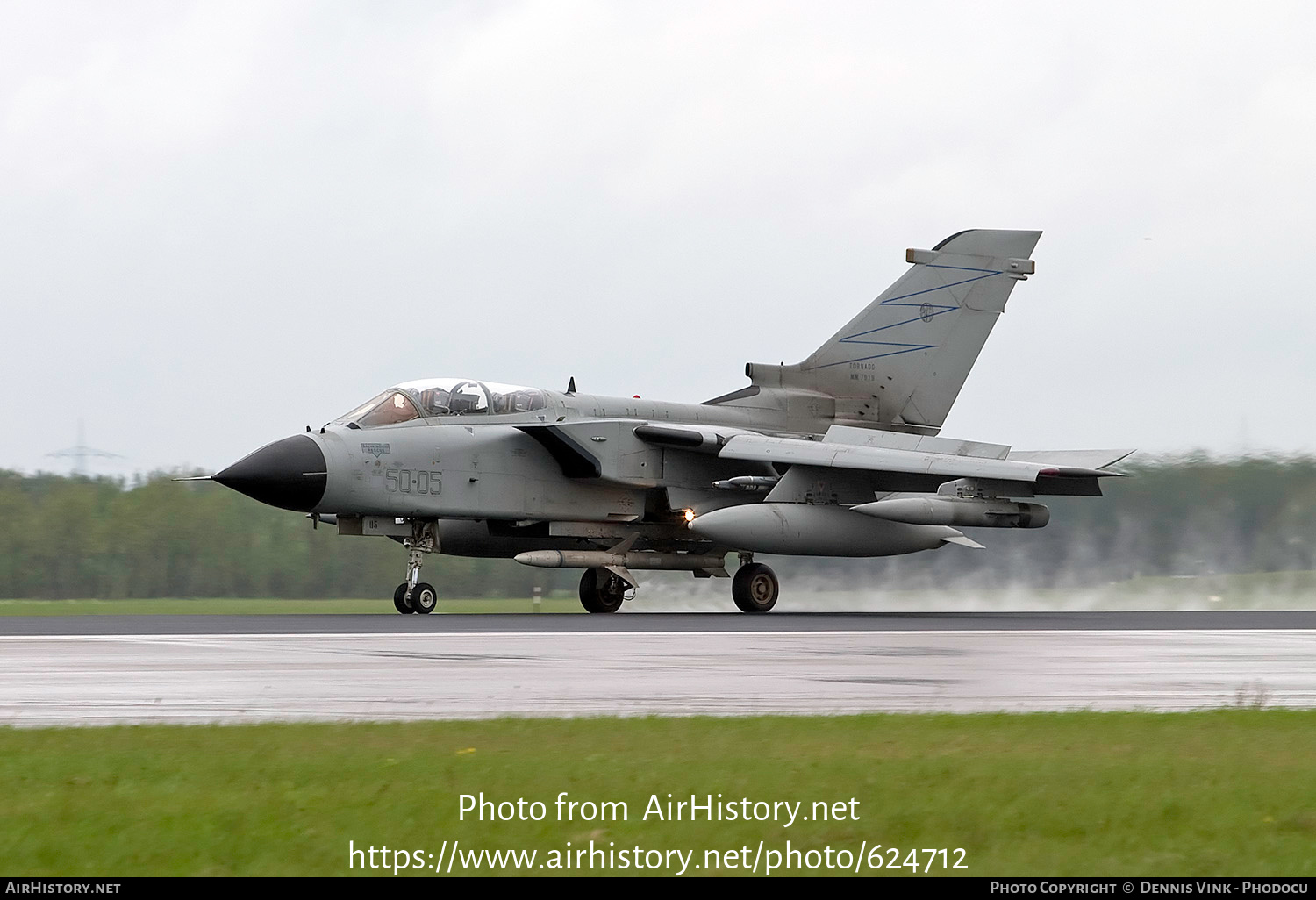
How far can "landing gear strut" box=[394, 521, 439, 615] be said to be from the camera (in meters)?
21.0

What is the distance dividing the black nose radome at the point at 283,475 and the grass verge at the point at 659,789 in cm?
1324

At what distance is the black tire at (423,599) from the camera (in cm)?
2092

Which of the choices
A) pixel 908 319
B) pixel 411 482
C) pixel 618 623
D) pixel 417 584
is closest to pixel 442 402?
pixel 411 482

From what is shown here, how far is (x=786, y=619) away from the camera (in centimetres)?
2048

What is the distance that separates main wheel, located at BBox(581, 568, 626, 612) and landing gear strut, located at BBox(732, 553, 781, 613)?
5.78ft

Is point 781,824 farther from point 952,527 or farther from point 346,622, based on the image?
point 952,527

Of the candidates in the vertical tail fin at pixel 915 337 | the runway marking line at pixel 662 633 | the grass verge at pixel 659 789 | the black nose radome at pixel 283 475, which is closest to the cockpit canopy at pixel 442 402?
the black nose radome at pixel 283 475

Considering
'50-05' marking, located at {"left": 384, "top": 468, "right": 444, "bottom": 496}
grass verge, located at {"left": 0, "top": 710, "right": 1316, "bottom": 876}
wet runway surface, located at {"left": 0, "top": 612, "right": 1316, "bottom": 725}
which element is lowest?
wet runway surface, located at {"left": 0, "top": 612, "right": 1316, "bottom": 725}

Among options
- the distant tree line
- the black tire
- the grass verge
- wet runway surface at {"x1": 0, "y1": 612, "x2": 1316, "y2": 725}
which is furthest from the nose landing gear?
the grass verge

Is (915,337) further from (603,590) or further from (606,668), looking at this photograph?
(606,668)

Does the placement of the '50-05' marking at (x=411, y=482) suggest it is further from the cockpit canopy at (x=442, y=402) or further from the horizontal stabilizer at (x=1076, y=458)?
the horizontal stabilizer at (x=1076, y=458)

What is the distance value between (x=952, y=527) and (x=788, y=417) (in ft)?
13.8

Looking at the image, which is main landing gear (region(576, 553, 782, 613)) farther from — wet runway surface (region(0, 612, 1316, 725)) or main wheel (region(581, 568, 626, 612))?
wet runway surface (region(0, 612, 1316, 725))
